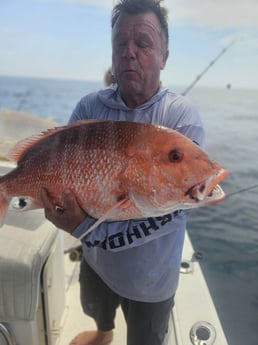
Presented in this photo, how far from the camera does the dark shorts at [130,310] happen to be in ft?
4.74

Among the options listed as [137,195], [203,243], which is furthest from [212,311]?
[203,243]

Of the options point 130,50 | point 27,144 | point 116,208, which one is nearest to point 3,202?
point 27,144

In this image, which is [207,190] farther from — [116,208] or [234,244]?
[234,244]

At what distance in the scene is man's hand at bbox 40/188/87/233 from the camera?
102cm

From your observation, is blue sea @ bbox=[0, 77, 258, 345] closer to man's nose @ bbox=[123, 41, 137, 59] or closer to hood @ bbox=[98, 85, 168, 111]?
hood @ bbox=[98, 85, 168, 111]

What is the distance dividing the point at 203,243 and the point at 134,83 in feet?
10.1

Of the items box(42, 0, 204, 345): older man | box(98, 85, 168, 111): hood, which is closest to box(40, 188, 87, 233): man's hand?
box(42, 0, 204, 345): older man

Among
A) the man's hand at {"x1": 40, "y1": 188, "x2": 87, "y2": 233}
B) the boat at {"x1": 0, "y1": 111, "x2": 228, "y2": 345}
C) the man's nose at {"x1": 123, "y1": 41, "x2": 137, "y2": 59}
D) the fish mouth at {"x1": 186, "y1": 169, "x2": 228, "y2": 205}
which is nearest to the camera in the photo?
the fish mouth at {"x1": 186, "y1": 169, "x2": 228, "y2": 205}

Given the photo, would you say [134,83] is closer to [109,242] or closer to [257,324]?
[109,242]

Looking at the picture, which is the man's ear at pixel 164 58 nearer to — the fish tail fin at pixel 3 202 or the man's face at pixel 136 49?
the man's face at pixel 136 49

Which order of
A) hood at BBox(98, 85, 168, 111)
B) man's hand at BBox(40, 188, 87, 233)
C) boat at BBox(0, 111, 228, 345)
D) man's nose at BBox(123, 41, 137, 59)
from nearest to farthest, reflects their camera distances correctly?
man's hand at BBox(40, 188, 87, 233) < man's nose at BBox(123, 41, 137, 59) < hood at BBox(98, 85, 168, 111) < boat at BBox(0, 111, 228, 345)

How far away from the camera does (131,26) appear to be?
1.17 metres

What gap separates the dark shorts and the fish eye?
779 mm

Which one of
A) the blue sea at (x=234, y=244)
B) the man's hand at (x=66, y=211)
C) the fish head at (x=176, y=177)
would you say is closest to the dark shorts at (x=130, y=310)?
the man's hand at (x=66, y=211)
